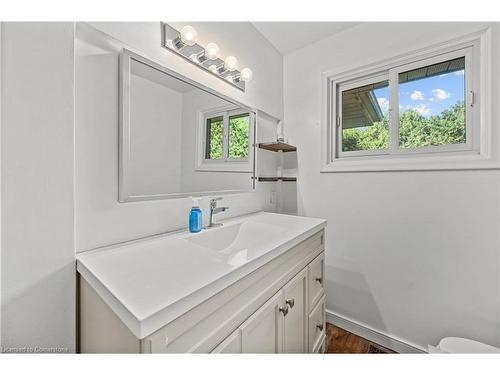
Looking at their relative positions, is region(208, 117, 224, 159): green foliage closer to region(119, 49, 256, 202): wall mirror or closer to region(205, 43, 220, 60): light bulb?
region(119, 49, 256, 202): wall mirror

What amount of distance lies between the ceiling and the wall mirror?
711mm

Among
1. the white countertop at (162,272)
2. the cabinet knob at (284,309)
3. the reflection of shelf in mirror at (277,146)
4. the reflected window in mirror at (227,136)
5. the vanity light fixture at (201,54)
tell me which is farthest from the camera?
the reflection of shelf in mirror at (277,146)

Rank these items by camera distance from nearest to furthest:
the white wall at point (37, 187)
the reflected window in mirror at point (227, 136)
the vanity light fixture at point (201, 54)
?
the white wall at point (37, 187)
the vanity light fixture at point (201, 54)
the reflected window in mirror at point (227, 136)

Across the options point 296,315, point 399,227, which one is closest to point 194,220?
point 296,315

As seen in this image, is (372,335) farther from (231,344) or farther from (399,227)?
(231,344)

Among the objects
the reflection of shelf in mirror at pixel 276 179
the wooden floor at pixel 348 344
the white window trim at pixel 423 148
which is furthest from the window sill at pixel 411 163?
the wooden floor at pixel 348 344

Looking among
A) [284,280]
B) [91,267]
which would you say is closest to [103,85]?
[91,267]

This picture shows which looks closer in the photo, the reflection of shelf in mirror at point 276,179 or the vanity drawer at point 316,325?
the vanity drawer at point 316,325

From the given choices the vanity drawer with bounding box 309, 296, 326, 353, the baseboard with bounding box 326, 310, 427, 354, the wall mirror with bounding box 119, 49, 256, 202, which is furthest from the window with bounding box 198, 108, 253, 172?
the baseboard with bounding box 326, 310, 427, 354

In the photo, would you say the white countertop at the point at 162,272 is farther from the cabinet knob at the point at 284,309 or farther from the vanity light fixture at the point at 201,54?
the vanity light fixture at the point at 201,54

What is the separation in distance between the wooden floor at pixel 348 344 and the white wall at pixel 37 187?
1.53 metres

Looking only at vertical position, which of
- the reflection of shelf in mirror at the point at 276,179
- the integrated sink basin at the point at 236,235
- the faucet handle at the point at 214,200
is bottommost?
the integrated sink basin at the point at 236,235

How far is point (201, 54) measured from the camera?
1.16 metres

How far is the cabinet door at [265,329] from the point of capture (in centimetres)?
72
